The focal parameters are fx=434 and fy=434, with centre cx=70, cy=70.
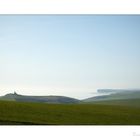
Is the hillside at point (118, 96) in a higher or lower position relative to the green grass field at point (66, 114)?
higher

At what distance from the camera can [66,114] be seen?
190 cm

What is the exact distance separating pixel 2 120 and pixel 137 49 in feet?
2.22

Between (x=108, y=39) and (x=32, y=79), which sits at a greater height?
(x=108, y=39)

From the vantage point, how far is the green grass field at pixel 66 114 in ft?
6.18

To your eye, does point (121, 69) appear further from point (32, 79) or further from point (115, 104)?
point (32, 79)

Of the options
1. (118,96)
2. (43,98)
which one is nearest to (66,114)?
(43,98)

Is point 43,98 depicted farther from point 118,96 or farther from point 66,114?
point 118,96

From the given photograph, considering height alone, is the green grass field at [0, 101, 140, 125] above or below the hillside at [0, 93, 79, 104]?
below

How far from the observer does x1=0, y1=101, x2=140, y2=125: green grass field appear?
1883 mm

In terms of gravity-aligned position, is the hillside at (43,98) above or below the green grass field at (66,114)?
above

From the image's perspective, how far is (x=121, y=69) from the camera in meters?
1.94

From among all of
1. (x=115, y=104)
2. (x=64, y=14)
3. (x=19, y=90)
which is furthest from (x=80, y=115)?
(x=64, y=14)
